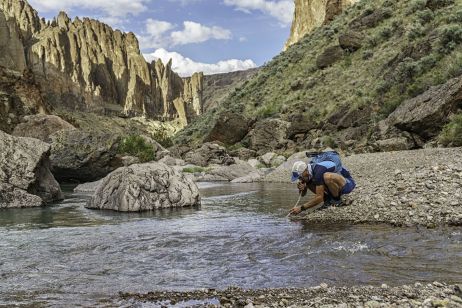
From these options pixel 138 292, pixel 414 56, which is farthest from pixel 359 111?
pixel 138 292

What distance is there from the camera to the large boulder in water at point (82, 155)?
28828mm

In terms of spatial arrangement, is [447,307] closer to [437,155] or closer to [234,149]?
[437,155]

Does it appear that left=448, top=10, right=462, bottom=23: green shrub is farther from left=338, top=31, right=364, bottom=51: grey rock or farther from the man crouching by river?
the man crouching by river

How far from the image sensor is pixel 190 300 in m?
6.41

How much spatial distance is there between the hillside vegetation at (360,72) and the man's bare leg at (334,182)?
13.7 m

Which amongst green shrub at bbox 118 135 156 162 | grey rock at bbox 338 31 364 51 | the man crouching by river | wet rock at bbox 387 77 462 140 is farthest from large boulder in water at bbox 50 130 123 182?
grey rock at bbox 338 31 364 51

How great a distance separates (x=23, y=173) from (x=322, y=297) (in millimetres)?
15117

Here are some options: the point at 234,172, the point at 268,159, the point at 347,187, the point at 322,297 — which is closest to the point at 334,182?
the point at 347,187

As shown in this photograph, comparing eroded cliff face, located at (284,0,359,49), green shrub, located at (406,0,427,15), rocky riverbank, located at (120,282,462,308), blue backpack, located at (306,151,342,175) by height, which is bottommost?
rocky riverbank, located at (120,282,462,308)

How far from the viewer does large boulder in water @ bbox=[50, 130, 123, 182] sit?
1135 inches

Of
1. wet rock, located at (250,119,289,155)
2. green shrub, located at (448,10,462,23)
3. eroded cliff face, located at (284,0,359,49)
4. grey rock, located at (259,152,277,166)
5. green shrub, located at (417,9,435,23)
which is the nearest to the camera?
grey rock, located at (259,152,277,166)

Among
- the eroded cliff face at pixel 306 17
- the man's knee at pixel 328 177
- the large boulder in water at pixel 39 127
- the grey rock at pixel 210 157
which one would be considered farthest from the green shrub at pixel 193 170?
the eroded cliff face at pixel 306 17

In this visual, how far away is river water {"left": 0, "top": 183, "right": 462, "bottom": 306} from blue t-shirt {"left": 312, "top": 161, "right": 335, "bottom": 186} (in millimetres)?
1239

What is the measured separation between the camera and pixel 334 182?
12.5 m
